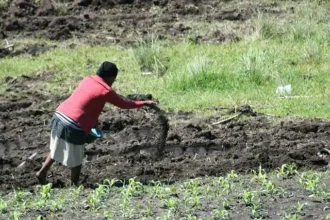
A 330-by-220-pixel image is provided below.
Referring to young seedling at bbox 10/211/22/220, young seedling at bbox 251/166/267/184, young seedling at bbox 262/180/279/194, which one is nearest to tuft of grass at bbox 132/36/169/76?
young seedling at bbox 251/166/267/184

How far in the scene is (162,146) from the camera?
1051 cm

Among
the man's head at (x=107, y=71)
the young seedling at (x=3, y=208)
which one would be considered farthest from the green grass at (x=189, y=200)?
the man's head at (x=107, y=71)

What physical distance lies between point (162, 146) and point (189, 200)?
90.0 inches

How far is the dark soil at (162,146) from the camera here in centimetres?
979

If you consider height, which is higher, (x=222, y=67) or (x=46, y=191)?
(x=46, y=191)

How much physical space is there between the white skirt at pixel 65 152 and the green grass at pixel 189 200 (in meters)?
0.31

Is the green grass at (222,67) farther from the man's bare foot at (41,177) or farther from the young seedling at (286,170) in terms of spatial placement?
the man's bare foot at (41,177)

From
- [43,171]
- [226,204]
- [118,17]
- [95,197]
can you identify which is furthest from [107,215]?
[118,17]

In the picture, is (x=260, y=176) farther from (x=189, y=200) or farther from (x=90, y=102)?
(x=90, y=102)

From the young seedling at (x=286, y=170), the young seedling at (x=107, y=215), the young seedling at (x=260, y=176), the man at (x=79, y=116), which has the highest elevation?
the man at (x=79, y=116)

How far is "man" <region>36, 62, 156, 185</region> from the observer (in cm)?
920

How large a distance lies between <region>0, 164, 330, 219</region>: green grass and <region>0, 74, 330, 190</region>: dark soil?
0.66m

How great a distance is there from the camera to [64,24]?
17.0 meters

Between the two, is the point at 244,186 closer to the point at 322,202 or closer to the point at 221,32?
the point at 322,202
